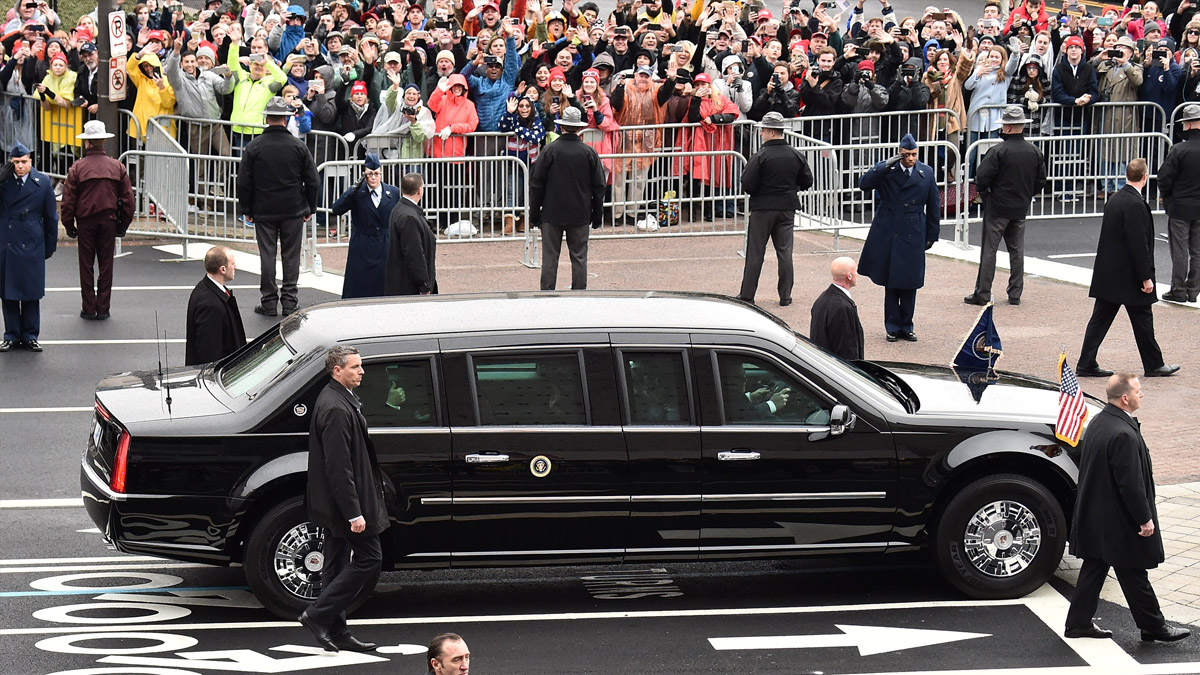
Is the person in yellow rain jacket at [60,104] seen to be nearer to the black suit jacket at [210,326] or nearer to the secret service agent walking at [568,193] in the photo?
the secret service agent walking at [568,193]

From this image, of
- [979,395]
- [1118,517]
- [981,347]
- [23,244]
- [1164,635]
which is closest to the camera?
[1118,517]

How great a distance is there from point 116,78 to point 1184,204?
11.9m

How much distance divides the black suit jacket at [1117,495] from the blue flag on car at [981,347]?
2.34m

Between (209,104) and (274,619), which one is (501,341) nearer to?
(274,619)

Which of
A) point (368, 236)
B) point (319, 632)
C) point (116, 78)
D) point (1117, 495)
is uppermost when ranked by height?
point (116, 78)

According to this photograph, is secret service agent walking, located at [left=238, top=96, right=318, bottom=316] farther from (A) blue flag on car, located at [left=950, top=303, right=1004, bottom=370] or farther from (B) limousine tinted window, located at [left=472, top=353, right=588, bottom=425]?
(B) limousine tinted window, located at [left=472, top=353, right=588, bottom=425]

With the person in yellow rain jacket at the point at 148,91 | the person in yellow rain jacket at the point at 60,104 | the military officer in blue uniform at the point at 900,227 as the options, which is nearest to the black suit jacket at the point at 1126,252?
the military officer in blue uniform at the point at 900,227

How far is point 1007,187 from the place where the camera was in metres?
16.7

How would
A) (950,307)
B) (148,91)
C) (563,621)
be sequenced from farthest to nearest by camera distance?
1. (148,91)
2. (950,307)
3. (563,621)

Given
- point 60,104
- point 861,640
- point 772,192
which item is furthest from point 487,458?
point 60,104

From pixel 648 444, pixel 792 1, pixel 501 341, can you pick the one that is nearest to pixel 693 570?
pixel 648 444

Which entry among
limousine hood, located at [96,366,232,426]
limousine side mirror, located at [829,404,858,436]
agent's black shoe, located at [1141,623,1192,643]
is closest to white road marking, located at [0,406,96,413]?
limousine hood, located at [96,366,232,426]

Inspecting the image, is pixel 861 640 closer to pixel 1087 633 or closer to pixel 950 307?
pixel 1087 633

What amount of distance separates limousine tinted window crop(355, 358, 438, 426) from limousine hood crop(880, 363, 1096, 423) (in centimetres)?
268
